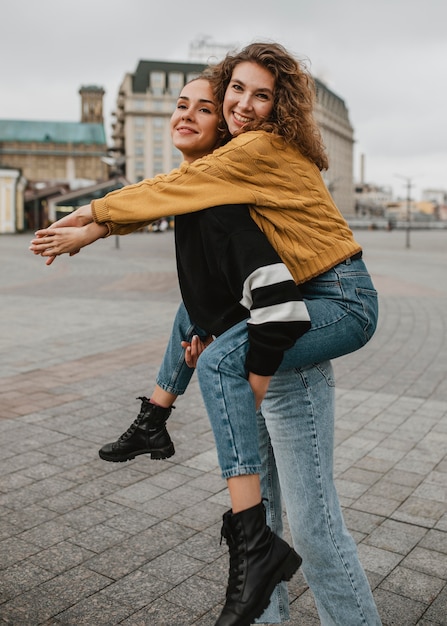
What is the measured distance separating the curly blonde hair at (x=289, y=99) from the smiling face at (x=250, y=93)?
0.7 inches

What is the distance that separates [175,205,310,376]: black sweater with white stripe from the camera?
188 cm

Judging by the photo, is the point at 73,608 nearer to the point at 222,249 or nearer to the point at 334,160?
the point at 222,249

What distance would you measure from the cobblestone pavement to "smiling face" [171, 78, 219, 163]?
5.89ft

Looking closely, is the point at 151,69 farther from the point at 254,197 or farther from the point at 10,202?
the point at 254,197

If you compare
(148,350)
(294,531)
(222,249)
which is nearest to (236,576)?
(294,531)

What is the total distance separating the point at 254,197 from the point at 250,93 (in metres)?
0.38

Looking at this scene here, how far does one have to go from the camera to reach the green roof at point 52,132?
93.0 meters

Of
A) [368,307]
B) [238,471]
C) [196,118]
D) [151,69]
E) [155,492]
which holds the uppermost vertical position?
[151,69]

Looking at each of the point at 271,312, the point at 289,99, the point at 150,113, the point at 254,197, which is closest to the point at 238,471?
the point at 271,312

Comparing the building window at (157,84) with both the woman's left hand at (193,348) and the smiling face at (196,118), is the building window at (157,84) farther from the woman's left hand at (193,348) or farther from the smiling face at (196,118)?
the woman's left hand at (193,348)

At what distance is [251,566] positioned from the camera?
1.92 metres

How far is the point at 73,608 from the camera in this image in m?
2.72

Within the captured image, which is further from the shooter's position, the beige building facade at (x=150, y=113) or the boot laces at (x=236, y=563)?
the beige building facade at (x=150, y=113)

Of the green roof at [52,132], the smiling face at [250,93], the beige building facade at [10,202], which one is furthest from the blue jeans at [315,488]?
the green roof at [52,132]
